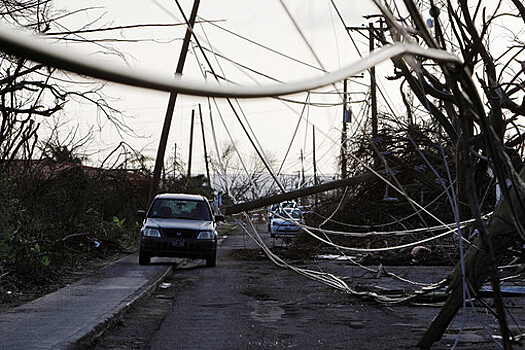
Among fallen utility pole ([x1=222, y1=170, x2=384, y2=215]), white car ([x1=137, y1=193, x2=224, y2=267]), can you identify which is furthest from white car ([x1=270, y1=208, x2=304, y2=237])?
white car ([x1=137, y1=193, x2=224, y2=267])

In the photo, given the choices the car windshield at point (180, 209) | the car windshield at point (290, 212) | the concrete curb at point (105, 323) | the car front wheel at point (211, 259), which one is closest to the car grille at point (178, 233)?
the car front wheel at point (211, 259)

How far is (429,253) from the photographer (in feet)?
67.1

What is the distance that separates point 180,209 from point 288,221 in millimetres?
14593

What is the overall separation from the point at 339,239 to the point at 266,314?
12.8 m

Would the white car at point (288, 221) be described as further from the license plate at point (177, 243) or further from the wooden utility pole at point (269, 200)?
the license plate at point (177, 243)

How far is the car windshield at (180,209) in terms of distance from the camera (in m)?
21.3

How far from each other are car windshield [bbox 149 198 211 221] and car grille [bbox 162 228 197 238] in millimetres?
1251

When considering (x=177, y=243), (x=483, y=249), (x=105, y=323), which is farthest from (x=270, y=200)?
(x=177, y=243)

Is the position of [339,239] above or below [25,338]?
above

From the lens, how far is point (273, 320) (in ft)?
32.4

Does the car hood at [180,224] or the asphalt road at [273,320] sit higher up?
the car hood at [180,224]

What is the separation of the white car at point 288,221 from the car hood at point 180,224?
191 cm

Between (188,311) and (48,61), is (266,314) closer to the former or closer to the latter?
(188,311)

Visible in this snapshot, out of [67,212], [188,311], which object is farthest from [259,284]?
[67,212]
